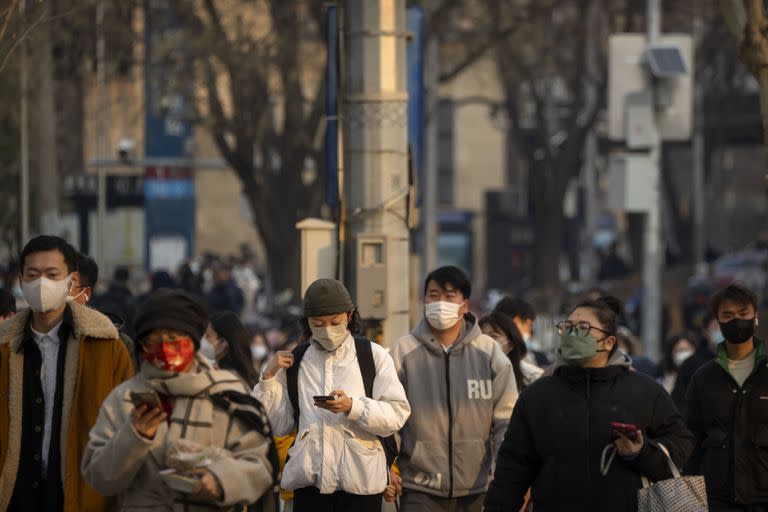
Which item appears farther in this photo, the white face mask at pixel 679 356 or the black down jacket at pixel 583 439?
the white face mask at pixel 679 356

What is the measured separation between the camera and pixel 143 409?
5.98 m

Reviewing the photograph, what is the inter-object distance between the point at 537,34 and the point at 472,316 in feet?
78.8

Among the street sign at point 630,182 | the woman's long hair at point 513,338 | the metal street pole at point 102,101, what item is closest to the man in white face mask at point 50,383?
the woman's long hair at point 513,338

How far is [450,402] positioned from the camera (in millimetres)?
8781

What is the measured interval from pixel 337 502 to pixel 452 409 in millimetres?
928

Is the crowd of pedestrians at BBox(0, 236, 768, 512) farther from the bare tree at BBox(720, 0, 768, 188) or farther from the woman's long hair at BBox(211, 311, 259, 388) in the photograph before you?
the bare tree at BBox(720, 0, 768, 188)

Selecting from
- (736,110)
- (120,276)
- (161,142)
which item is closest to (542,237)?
(736,110)

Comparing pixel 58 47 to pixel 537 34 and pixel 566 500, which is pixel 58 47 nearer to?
pixel 537 34

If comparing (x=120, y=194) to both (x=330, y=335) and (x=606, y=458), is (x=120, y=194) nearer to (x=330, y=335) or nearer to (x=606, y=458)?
(x=330, y=335)

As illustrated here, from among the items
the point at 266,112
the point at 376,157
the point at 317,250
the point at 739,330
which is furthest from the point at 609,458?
the point at 266,112

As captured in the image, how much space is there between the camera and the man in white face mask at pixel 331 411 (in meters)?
7.87

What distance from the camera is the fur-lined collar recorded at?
703 cm

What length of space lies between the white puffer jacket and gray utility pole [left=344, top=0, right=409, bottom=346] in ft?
10.9

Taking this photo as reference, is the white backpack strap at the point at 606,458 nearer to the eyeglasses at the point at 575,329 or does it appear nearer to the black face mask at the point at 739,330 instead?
the eyeglasses at the point at 575,329
